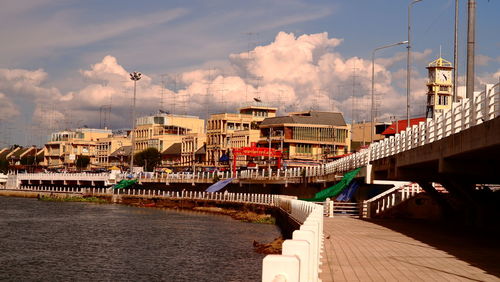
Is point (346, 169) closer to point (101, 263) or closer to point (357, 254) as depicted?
point (101, 263)

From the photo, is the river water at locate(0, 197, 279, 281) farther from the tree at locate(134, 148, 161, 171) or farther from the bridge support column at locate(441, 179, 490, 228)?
the tree at locate(134, 148, 161, 171)

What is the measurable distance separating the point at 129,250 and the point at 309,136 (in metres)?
116

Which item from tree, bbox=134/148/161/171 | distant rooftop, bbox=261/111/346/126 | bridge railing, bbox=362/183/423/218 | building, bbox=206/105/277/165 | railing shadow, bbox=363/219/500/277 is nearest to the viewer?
railing shadow, bbox=363/219/500/277

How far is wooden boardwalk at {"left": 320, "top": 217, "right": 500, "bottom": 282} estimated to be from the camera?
18.2 metres

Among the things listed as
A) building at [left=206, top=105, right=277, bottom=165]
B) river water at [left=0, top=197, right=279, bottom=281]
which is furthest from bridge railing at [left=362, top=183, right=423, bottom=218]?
building at [left=206, top=105, right=277, bottom=165]

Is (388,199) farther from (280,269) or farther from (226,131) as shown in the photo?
(226,131)

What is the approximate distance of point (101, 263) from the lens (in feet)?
119

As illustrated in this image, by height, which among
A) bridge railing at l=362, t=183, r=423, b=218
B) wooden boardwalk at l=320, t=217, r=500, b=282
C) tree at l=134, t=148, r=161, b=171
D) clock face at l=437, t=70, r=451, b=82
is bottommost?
wooden boardwalk at l=320, t=217, r=500, b=282

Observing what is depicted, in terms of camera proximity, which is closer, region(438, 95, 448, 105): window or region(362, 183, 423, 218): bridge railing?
region(362, 183, 423, 218): bridge railing

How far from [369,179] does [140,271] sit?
19929mm

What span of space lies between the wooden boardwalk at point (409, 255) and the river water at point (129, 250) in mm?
5373

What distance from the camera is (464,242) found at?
90.8 ft

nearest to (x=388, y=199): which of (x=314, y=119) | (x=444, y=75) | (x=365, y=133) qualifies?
(x=314, y=119)

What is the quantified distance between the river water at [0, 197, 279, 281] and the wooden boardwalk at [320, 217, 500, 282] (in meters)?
5.37
